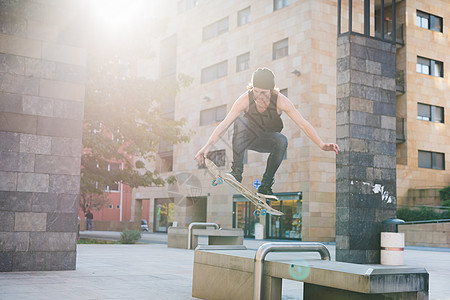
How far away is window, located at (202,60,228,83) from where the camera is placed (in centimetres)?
3672

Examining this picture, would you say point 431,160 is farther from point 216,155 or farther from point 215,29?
point 216,155

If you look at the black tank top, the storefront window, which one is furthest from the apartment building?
the black tank top

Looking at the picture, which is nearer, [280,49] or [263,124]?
[263,124]

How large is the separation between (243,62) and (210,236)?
58.4ft

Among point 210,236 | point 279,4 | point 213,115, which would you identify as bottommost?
point 210,236

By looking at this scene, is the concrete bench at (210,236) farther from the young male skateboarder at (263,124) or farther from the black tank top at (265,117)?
the black tank top at (265,117)

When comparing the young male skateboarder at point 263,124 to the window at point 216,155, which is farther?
the window at point 216,155

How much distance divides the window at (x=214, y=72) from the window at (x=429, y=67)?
A: 1357 centimetres

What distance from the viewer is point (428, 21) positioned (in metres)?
37.3

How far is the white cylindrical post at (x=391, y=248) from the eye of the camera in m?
14.7

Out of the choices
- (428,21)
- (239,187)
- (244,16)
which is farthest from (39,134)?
(428,21)

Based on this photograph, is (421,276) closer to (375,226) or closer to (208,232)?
(375,226)

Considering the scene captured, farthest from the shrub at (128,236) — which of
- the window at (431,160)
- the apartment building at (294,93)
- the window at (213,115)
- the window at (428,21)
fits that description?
the window at (428,21)

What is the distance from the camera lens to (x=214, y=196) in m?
37.7
